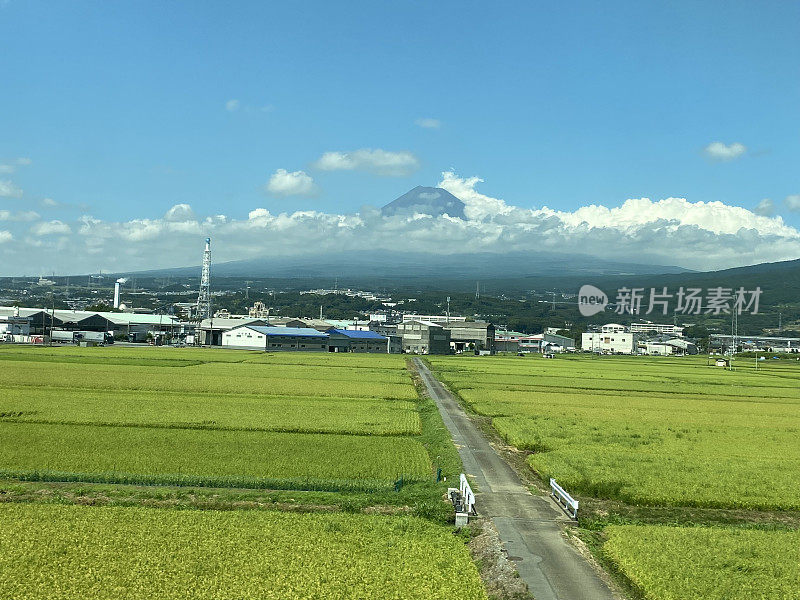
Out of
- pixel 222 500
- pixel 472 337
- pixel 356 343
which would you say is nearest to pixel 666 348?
pixel 472 337

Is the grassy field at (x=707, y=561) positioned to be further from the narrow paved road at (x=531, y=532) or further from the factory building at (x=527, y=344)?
the factory building at (x=527, y=344)

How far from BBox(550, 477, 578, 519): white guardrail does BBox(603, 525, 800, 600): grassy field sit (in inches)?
34.2

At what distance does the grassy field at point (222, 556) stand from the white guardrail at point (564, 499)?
2.77 meters

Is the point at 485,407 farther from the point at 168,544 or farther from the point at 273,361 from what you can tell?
the point at 273,361

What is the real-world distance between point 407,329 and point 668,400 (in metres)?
52.5

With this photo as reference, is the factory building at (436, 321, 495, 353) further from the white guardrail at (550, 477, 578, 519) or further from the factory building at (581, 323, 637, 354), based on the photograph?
the white guardrail at (550, 477, 578, 519)

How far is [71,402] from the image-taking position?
24.7m

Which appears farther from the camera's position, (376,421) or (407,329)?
(407,329)

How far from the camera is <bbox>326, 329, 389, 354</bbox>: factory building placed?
252ft

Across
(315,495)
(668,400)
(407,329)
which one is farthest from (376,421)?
(407,329)

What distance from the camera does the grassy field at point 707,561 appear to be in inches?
366

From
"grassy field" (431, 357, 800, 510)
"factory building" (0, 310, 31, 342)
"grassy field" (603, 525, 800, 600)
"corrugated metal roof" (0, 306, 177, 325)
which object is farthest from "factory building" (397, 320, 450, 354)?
"grassy field" (603, 525, 800, 600)

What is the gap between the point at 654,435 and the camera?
870 inches

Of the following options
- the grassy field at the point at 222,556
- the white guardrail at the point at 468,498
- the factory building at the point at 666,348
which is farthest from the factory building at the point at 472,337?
the grassy field at the point at 222,556
